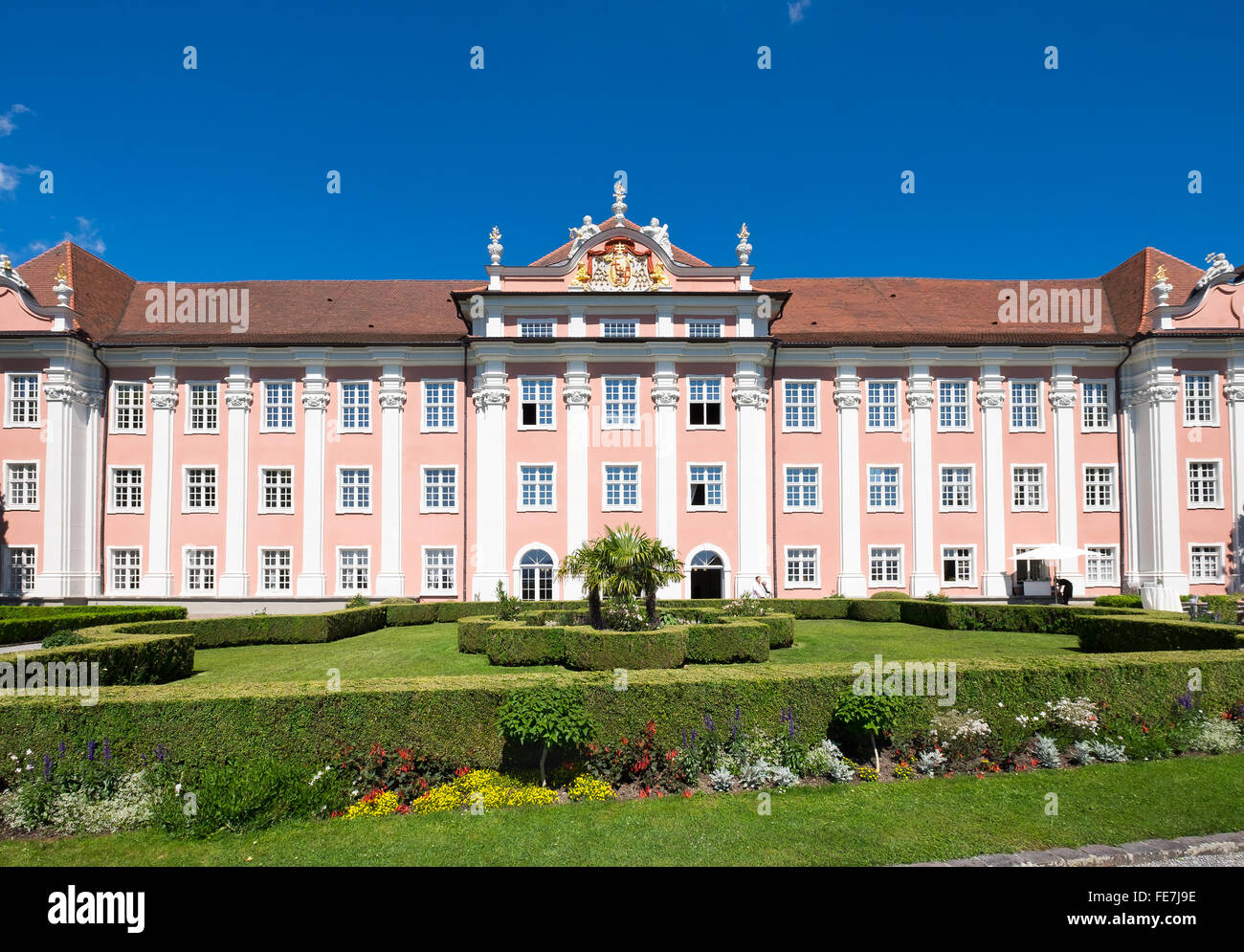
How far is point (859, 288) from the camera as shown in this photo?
37594 mm

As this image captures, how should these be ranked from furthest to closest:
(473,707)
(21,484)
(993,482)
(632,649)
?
(993,482), (21,484), (632,649), (473,707)

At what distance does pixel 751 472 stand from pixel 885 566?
7.55 meters

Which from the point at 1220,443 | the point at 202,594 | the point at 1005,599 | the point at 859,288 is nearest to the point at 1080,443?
the point at 1220,443

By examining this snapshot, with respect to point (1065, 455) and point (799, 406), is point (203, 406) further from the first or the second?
point (1065, 455)

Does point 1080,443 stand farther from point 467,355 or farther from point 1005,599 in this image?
point 467,355

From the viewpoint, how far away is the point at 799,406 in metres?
33.0

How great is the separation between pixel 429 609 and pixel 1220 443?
3537 cm

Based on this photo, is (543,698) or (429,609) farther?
(429,609)

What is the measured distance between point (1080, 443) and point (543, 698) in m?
32.7

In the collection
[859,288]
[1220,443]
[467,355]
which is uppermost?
[859,288]

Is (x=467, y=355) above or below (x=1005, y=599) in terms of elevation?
above

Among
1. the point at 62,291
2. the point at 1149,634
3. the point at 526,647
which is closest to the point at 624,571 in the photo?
the point at 526,647
